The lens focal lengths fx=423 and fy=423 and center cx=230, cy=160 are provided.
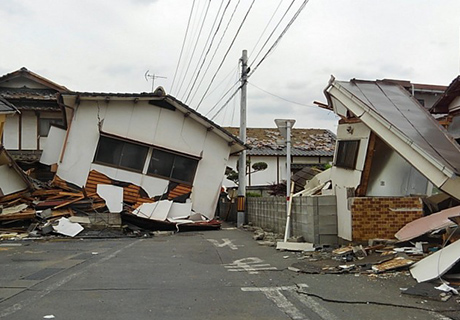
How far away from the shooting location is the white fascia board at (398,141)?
23.5 ft

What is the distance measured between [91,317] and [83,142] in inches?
488

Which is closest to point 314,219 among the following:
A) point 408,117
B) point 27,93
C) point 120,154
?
point 408,117

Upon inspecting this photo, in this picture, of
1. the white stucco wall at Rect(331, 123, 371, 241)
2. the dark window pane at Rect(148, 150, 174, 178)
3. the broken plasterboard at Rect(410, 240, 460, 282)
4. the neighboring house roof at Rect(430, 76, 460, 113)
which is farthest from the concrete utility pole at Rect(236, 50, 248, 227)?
the broken plasterboard at Rect(410, 240, 460, 282)

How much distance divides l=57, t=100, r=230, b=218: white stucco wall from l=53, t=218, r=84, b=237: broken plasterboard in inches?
106

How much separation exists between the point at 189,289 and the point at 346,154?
6.09 m

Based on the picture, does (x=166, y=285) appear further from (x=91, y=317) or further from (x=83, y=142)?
(x=83, y=142)

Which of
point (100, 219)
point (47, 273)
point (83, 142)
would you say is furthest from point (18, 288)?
point (83, 142)

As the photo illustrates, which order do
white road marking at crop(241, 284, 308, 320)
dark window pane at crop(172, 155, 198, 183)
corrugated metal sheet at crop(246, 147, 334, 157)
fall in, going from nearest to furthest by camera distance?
white road marking at crop(241, 284, 308, 320) → dark window pane at crop(172, 155, 198, 183) → corrugated metal sheet at crop(246, 147, 334, 157)

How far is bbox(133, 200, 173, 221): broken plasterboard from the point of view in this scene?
587 inches

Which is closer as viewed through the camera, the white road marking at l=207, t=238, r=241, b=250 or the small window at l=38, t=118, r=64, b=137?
the white road marking at l=207, t=238, r=241, b=250

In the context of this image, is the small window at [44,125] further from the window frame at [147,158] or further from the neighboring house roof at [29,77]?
the window frame at [147,158]

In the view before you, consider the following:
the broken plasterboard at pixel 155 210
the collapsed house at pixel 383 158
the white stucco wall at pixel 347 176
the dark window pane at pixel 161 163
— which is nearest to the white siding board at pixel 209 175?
the dark window pane at pixel 161 163

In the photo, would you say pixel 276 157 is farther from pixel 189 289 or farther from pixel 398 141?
pixel 189 289

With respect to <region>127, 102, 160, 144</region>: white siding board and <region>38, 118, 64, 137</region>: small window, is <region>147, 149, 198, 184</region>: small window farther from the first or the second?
<region>38, 118, 64, 137</region>: small window
